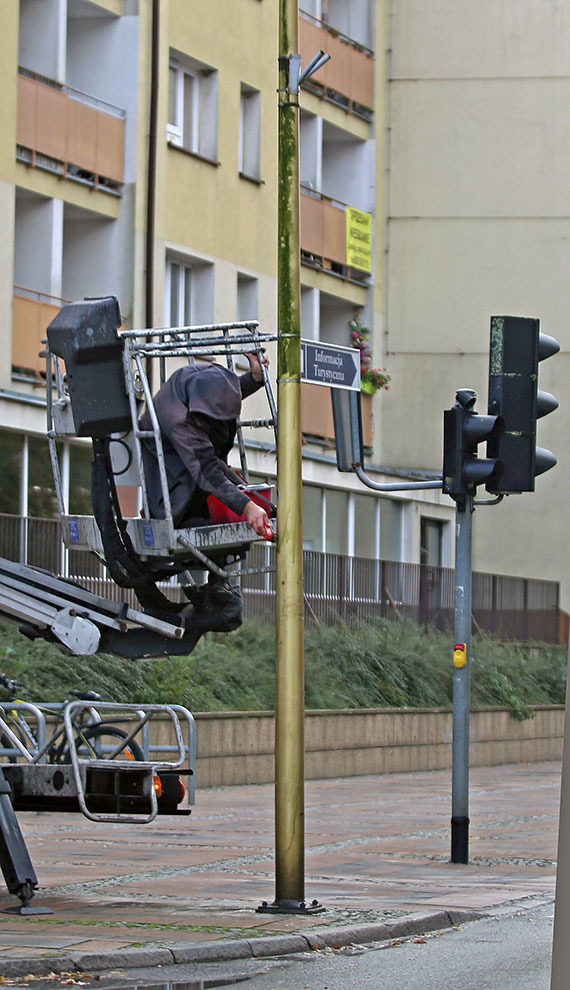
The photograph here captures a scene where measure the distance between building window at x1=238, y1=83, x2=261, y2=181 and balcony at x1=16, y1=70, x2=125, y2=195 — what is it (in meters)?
4.11

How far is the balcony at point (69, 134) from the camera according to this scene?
25750 mm

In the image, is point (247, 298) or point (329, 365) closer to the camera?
point (329, 365)

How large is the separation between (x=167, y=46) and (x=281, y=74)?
18.5 meters

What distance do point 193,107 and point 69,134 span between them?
413 centimetres

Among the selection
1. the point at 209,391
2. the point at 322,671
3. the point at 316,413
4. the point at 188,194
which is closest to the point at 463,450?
the point at 209,391

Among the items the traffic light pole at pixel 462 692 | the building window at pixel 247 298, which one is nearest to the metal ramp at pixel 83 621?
the traffic light pole at pixel 462 692

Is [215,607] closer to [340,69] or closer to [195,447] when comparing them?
[195,447]

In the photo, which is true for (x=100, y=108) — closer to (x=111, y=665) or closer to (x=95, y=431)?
(x=111, y=665)

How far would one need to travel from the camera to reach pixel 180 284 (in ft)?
98.3

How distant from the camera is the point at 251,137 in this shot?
31609 millimetres

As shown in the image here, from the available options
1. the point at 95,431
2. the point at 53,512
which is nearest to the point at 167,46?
the point at 53,512

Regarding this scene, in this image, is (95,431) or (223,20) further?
(223,20)

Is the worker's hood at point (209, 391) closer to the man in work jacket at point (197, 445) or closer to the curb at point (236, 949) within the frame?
the man in work jacket at point (197, 445)

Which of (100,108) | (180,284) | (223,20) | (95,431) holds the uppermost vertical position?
(223,20)
